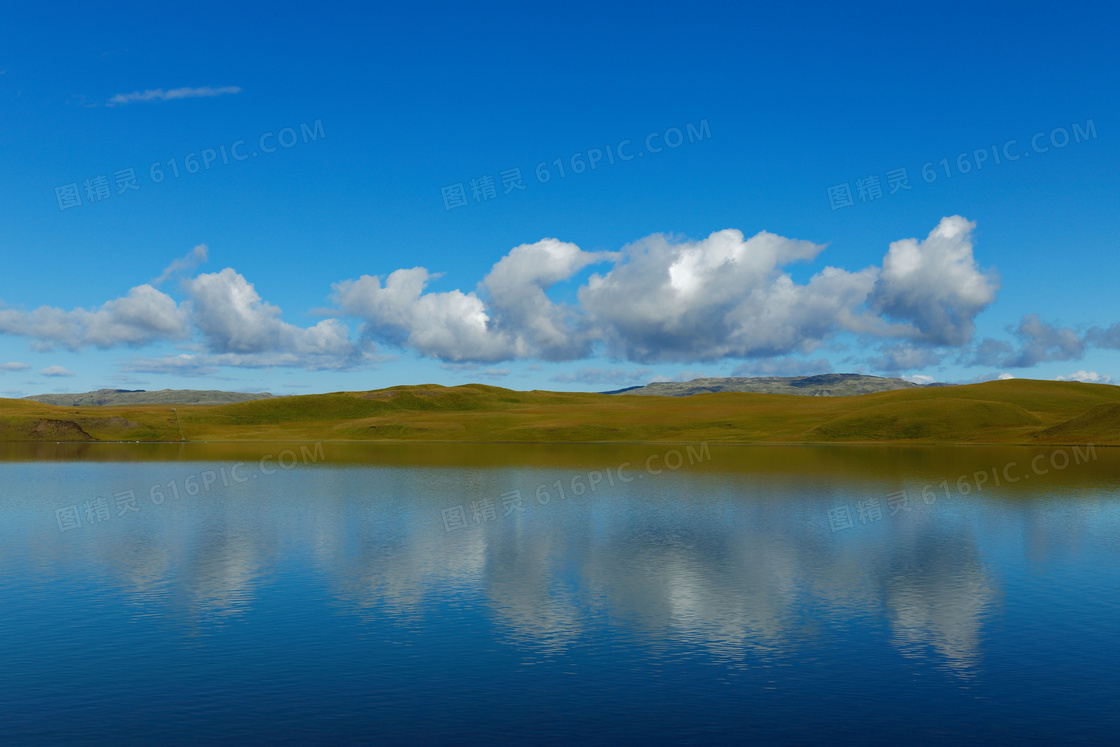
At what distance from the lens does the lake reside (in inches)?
904

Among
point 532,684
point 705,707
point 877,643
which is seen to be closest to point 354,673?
point 532,684

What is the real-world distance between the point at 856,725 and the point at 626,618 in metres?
12.3

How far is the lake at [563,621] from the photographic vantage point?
22969 mm

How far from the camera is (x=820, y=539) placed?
5306cm

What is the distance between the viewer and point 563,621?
108 ft

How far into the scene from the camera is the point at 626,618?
3347 cm

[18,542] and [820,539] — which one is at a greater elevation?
[18,542]

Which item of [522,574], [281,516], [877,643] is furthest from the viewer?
[281,516]

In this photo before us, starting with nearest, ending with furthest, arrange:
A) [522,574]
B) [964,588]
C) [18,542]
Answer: [964,588]
[522,574]
[18,542]

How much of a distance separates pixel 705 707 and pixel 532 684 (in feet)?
18.2

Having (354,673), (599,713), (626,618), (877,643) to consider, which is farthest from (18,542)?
(877,643)

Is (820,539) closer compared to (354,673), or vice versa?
(354,673)

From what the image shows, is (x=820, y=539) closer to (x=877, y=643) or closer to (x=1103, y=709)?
(x=877, y=643)

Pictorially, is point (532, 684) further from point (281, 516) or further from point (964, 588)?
point (281, 516)
